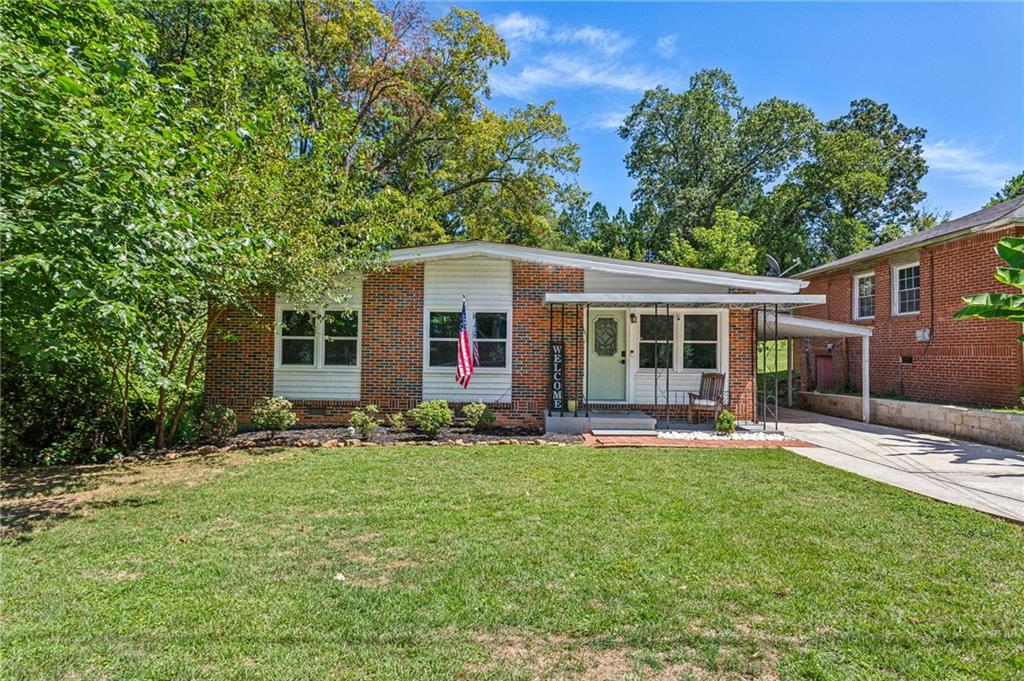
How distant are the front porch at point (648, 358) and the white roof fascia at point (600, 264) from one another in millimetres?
590

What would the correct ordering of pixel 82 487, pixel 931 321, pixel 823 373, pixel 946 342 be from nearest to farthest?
pixel 82 487
pixel 946 342
pixel 931 321
pixel 823 373

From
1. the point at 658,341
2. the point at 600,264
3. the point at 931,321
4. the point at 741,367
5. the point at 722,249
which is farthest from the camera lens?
the point at 722,249

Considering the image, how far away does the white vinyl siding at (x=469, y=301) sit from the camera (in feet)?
35.7

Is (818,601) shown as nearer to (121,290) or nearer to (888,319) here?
(121,290)

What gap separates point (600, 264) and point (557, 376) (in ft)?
8.01

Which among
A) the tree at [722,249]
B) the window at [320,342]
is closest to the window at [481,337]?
the window at [320,342]

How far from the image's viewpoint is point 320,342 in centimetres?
1093

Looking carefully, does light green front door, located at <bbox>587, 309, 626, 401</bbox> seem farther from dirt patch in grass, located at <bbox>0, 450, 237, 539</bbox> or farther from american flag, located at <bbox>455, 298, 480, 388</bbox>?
dirt patch in grass, located at <bbox>0, 450, 237, 539</bbox>

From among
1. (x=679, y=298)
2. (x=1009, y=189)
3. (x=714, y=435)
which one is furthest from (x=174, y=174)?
(x=1009, y=189)

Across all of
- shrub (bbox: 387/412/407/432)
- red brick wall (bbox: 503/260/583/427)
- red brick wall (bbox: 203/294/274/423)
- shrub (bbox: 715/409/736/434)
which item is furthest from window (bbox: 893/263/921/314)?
red brick wall (bbox: 203/294/274/423)

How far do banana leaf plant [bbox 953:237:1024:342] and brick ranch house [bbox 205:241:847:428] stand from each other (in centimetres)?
296

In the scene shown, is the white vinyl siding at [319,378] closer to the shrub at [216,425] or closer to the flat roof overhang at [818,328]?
the shrub at [216,425]

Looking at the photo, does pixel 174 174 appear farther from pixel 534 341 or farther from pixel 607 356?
pixel 607 356

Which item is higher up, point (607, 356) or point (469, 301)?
point (469, 301)
